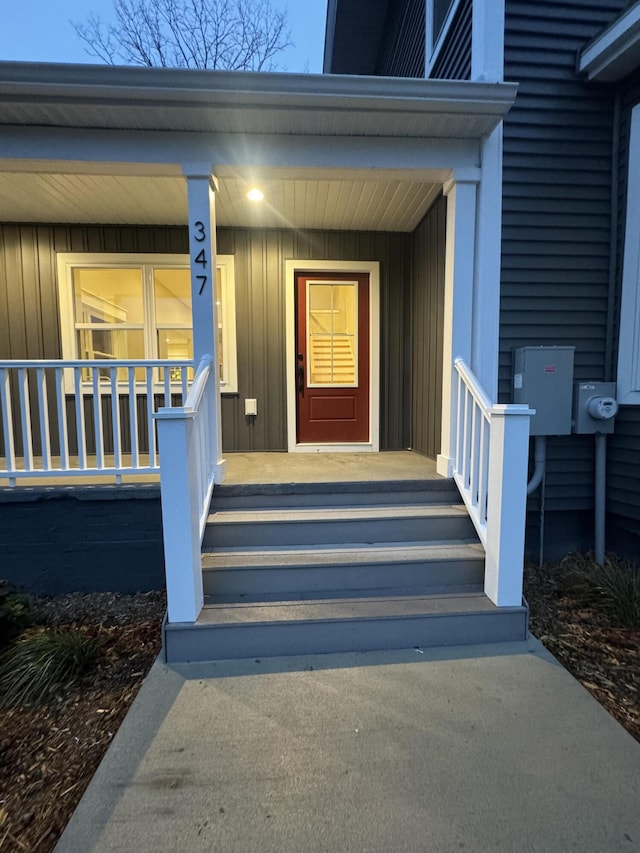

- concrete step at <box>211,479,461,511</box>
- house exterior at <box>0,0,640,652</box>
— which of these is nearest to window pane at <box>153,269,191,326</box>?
house exterior at <box>0,0,640,652</box>

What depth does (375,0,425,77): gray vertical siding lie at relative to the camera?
461 centimetres

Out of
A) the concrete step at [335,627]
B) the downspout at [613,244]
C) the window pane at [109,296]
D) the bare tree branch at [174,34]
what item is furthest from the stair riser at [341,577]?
the bare tree branch at [174,34]

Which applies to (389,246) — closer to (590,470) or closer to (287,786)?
(590,470)

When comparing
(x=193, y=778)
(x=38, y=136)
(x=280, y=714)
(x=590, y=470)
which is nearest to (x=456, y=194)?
(x=590, y=470)

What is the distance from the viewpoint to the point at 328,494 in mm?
2965

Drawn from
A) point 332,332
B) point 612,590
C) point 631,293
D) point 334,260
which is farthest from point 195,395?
point 631,293

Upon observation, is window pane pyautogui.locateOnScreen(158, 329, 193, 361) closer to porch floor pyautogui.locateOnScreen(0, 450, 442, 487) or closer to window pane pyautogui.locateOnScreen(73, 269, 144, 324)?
window pane pyautogui.locateOnScreen(73, 269, 144, 324)

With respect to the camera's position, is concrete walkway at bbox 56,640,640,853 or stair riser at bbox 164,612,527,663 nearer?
concrete walkway at bbox 56,640,640,853

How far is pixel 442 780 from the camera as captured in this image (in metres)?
1.50

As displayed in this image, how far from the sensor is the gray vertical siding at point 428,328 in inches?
145

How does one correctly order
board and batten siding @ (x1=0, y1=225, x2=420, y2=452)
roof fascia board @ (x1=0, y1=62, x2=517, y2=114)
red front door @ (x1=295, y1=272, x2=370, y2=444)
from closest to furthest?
roof fascia board @ (x1=0, y1=62, x2=517, y2=114) < board and batten siding @ (x1=0, y1=225, x2=420, y2=452) < red front door @ (x1=295, y1=272, x2=370, y2=444)

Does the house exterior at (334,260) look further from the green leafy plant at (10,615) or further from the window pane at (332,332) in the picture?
the green leafy plant at (10,615)

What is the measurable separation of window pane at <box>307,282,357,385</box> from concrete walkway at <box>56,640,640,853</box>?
3079 millimetres

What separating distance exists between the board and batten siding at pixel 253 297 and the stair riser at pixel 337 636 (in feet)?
8.36
